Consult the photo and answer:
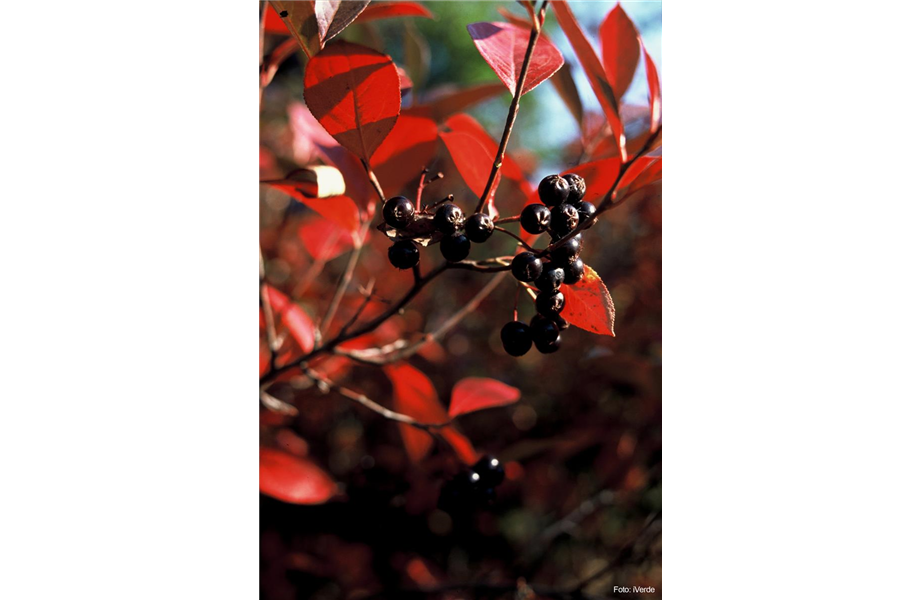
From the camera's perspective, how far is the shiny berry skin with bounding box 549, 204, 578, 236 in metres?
0.47

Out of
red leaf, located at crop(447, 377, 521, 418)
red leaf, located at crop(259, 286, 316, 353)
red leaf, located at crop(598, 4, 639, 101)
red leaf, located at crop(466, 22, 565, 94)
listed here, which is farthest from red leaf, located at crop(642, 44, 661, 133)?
red leaf, located at crop(259, 286, 316, 353)

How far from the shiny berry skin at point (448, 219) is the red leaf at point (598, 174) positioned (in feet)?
0.52

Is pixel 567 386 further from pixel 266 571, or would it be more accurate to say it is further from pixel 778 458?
pixel 778 458

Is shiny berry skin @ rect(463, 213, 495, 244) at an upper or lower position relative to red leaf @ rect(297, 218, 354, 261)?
lower

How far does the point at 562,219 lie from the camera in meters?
0.47

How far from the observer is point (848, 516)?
600 millimetres

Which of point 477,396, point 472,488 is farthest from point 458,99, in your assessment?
point 472,488

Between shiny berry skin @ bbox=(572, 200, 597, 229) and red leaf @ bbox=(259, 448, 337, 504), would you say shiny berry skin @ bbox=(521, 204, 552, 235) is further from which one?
red leaf @ bbox=(259, 448, 337, 504)

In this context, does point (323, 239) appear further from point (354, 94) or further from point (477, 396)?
point (354, 94)

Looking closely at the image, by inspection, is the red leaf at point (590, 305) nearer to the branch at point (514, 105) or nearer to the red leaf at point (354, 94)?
the branch at point (514, 105)

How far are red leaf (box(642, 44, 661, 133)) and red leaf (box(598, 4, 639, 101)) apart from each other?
13 mm

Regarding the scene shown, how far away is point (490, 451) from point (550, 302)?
828mm
